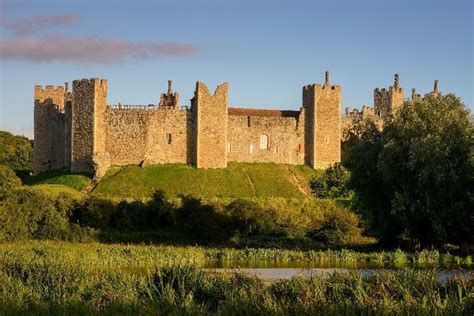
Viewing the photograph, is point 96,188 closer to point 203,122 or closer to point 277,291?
point 203,122

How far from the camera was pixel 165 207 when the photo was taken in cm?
4950

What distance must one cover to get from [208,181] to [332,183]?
31.6 feet

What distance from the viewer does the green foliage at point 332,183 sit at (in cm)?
6550

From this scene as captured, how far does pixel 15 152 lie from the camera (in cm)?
9906

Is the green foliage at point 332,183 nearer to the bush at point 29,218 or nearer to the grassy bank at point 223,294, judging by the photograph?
the bush at point 29,218

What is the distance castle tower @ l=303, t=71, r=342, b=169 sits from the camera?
7275 centimetres

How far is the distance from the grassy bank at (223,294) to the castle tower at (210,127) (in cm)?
4437

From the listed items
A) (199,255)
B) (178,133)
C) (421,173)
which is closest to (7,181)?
(199,255)

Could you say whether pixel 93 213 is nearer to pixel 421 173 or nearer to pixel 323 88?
pixel 421 173

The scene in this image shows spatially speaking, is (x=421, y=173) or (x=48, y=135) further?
(x=48, y=135)

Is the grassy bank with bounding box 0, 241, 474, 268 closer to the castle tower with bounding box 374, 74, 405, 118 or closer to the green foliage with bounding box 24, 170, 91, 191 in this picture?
the green foliage with bounding box 24, 170, 91, 191

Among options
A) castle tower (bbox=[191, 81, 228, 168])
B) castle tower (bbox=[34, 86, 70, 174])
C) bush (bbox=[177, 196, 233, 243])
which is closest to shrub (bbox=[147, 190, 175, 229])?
bush (bbox=[177, 196, 233, 243])

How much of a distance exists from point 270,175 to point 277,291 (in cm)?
4691

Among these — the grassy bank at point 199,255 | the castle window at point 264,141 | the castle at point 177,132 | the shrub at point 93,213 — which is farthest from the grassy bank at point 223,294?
the castle window at point 264,141
